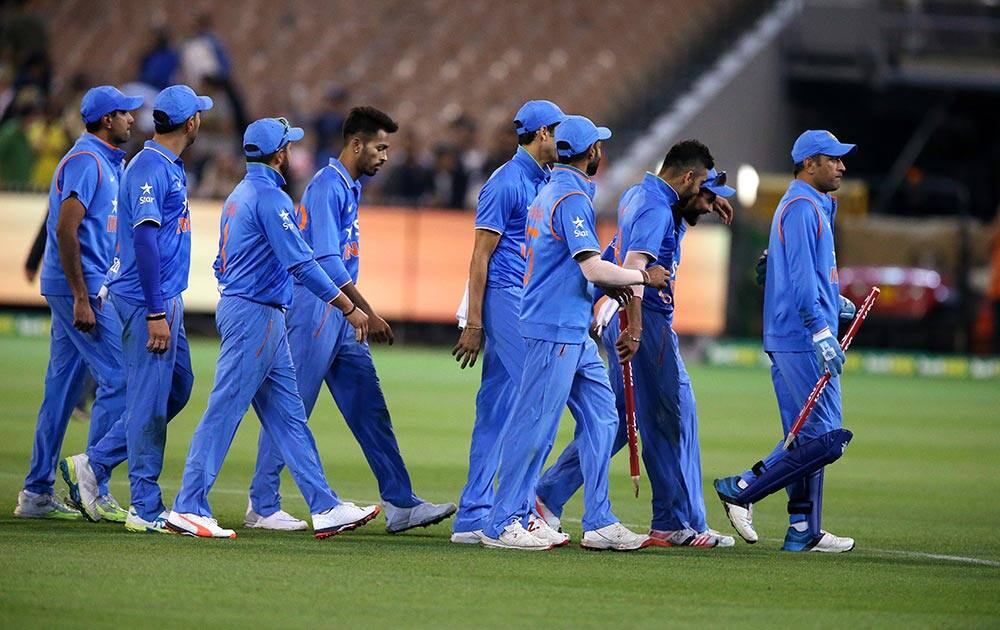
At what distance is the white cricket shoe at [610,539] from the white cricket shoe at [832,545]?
3.96ft

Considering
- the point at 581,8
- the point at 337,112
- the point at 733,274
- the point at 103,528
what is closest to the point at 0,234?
the point at 337,112

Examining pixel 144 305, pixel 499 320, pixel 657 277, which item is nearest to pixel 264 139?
pixel 144 305

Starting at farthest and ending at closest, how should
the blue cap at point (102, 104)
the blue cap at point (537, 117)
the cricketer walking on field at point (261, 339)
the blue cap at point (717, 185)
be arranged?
the blue cap at point (102, 104), the blue cap at point (537, 117), the blue cap at point (717, 185), the cricketer walking on field at point (261, 339)

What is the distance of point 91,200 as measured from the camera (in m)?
11.0

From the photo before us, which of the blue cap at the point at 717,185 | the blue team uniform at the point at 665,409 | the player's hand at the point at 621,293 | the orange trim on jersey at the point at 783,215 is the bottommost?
the blue team uniform at the point at 665,409

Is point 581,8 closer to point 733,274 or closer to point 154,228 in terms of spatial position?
point 733,274

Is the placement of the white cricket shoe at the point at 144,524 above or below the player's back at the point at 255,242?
below

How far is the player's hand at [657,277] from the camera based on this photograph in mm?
9945

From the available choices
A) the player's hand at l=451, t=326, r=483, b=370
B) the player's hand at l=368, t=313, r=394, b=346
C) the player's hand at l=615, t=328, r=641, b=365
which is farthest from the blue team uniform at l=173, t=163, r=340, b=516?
the player's hand at l=615, t=328, r=641, b=365

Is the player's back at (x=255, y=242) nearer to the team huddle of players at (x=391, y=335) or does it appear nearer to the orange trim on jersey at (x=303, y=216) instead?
the team huddle of players at (x=391, y=335)

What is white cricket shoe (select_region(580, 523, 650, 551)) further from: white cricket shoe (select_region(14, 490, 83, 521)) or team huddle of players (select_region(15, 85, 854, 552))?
white cricket shoe (select_region(14, 490, 83, 521))

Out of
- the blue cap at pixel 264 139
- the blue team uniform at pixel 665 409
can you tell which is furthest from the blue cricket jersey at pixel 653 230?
the blue cap at pixel 264 139

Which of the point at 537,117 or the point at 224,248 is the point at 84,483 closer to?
the point at 224,248

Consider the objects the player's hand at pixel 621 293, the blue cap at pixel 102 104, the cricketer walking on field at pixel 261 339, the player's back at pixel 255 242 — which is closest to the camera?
the player's hand at pixel 621 293
